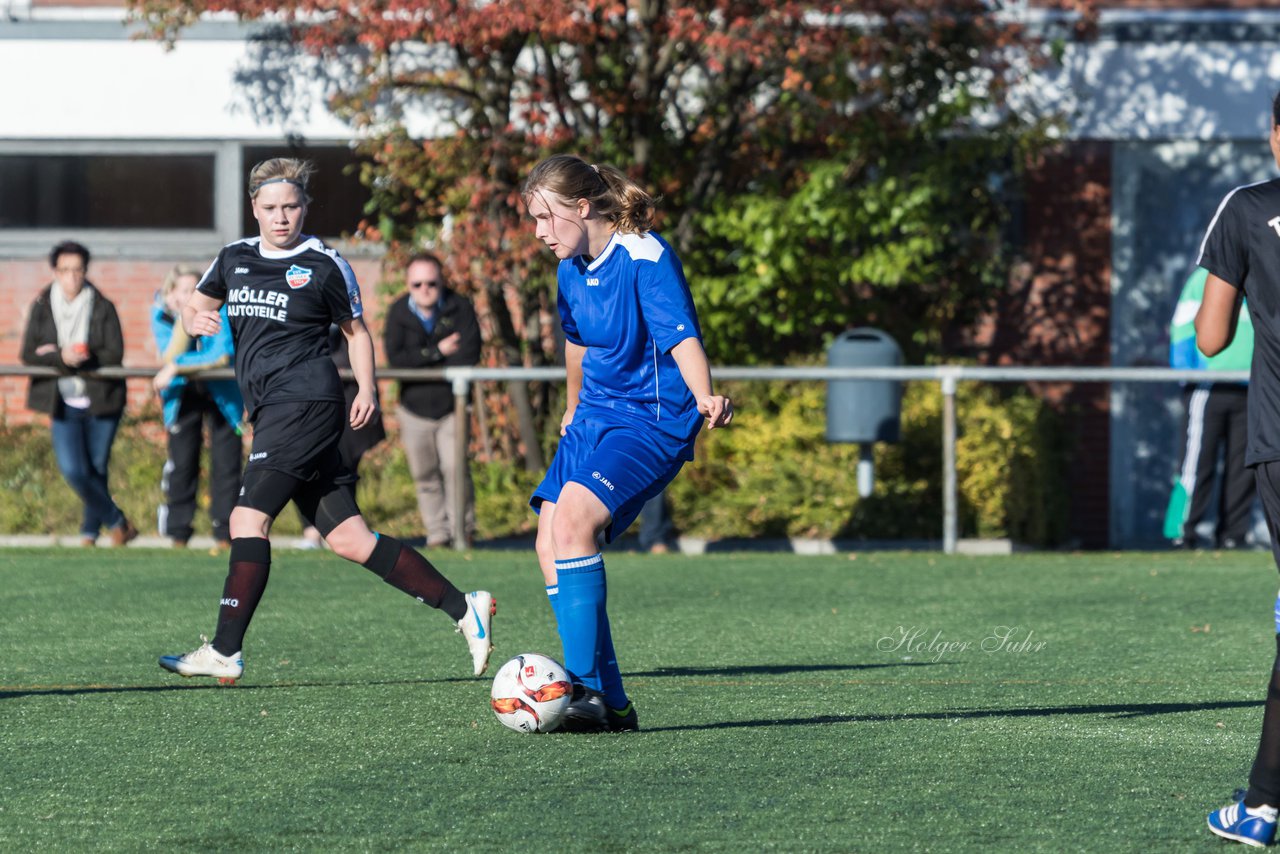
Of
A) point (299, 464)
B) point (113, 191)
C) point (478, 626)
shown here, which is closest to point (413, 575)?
point (478, 626)

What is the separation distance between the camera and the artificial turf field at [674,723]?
14.4 feet

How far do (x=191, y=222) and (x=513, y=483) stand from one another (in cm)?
402

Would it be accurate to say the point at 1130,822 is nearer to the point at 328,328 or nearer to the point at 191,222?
the point at 328,328

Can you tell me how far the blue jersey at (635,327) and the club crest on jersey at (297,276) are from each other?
1373 millimetres

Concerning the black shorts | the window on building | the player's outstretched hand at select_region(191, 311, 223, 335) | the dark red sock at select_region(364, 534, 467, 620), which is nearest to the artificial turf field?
the dark red sock at select_region(364, 534, 467, 620)

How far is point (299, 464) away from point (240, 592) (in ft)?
1.61

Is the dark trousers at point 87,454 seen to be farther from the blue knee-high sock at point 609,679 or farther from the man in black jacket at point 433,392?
the blue knee-high sock at point 609,679

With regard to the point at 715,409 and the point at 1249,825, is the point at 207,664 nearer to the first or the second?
the point at 715,409

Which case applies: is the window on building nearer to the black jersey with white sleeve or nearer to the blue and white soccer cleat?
the black jersey with white sleeve

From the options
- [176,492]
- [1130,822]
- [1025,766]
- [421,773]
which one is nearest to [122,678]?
[421,773]

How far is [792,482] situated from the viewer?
13.0m

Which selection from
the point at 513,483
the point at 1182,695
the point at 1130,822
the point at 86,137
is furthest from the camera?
the point at 86,137

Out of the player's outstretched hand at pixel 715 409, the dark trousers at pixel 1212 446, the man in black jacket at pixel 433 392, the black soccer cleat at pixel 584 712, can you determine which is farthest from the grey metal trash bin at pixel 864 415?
the player's outstretched hand at pixel 715 409

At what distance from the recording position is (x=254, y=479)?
22.2 ft
